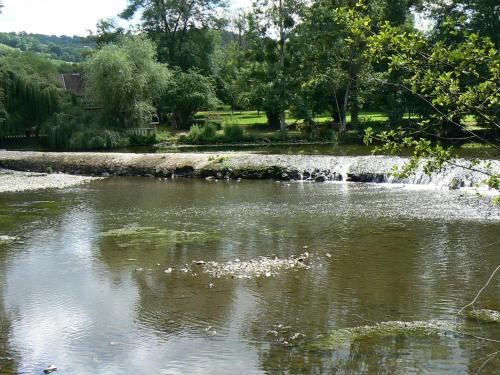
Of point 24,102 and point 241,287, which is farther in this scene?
point 24,102

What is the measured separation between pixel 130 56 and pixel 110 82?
10.6 feet

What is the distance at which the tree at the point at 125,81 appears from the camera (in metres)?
43.8

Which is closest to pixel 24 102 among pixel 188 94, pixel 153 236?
pixel 188 94

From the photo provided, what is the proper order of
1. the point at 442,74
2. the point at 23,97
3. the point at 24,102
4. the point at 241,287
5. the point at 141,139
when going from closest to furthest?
the point at 442,74
the point at 241,287
the point at 23,97
the point at 24,102
the point at 141,139

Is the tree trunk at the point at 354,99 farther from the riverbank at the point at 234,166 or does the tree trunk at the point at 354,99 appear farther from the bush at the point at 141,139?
the bush at the point at 141,139

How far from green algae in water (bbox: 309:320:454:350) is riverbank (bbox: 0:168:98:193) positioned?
22.9 metres

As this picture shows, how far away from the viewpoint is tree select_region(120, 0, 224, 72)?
58319mm

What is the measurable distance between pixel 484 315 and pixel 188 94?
45640mm

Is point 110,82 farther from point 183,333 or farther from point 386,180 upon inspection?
point 183,333

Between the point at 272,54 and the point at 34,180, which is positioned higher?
the point at 272,54

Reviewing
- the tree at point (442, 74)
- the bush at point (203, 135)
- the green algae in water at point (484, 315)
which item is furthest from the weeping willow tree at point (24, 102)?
the tree at point (442, 74)

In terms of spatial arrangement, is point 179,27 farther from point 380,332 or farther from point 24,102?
point 380,332

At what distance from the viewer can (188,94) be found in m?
52.8

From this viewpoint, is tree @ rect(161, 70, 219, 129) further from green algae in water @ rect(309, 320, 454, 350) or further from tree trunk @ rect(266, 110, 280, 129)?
green algae in water @ rect(309, 320, 454, 350)
